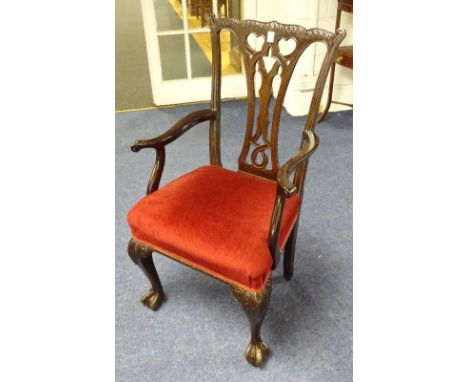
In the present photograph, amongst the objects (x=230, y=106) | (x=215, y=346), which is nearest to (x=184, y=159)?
(x=230, y=106)

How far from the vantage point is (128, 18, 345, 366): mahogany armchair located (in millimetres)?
1158

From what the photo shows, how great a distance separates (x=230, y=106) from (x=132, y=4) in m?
4.49

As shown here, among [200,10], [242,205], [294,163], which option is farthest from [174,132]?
[200,10]

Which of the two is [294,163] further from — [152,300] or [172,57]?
[172,57]

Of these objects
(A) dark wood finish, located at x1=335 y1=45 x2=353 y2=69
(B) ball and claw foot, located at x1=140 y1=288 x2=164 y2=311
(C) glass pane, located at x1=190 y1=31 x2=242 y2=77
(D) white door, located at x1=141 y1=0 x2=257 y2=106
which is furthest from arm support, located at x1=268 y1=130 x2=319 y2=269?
(C) glass pane, located at x1=190 y1=31 x2=242 y2=77

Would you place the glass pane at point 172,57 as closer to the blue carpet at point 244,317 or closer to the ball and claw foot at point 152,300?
the blue carpet at point 244,317

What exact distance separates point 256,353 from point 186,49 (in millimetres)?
2554

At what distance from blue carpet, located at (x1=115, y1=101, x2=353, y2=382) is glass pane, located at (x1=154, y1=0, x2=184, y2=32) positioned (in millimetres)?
1575

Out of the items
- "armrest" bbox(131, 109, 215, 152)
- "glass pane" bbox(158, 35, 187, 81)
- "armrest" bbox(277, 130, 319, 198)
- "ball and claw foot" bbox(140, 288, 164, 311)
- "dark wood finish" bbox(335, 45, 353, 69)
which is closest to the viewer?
"armrest" bbox(277, 130, 319, 198)

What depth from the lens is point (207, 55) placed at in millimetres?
3678

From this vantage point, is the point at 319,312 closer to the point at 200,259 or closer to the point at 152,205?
the point at 200,259

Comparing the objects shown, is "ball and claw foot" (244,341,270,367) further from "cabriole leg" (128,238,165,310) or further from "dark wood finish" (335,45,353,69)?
"dark wood finish" (335,45,353,69)

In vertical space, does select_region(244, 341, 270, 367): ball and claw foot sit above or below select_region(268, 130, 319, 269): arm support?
below

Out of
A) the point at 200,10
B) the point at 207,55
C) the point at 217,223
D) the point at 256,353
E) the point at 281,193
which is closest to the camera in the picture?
the point at 281,193
